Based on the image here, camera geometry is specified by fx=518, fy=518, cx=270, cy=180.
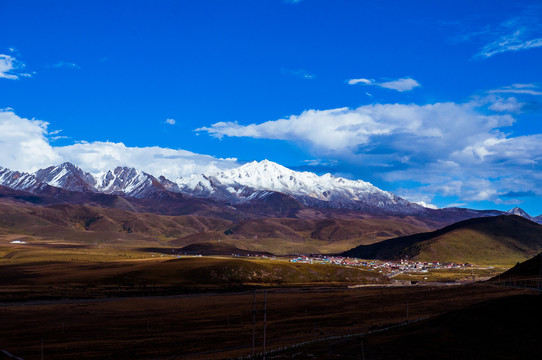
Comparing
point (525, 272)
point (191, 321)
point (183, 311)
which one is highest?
point (525, 272)

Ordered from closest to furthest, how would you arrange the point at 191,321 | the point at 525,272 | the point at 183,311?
the point at 191,321, the point at 183,311, the point at 525,272

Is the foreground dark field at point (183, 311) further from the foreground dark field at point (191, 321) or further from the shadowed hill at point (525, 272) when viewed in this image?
Answer: the shadowed hill at point (525, 272)

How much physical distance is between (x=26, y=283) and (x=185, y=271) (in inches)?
2096

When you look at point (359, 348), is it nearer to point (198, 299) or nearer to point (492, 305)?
point (492, 305)

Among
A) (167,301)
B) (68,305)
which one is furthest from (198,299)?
(68,305)

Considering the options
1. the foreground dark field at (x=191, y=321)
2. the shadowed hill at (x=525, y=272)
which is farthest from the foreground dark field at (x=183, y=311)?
the shadowed hill at (x=525, y=272)

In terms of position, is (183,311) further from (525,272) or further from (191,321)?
(525,272)

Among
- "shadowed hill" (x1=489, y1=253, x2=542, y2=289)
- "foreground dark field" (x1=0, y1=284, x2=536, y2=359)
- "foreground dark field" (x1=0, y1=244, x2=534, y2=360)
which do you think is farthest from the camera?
"shadowed hill" (x1=489, y1=253, x2=542, y2=289)

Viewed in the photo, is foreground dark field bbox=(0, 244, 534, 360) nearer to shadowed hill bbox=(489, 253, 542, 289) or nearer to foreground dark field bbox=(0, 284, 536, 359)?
foreground dark field bbox=(0, 284, 536, 359)

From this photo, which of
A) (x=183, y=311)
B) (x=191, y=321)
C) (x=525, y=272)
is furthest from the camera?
(x=525, y=272)

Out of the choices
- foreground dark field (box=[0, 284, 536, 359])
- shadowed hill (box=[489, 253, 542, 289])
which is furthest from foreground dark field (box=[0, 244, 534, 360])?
shadowed hill (box=[489, 253, 542, 289])

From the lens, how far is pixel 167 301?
426ft

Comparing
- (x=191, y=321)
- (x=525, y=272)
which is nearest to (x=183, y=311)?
(x=191, y=321)

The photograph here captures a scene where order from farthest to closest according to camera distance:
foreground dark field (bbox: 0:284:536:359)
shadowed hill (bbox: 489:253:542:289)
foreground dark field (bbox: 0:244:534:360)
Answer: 1. shadowed hill (bbox: 489:253:542:289)
2. foreground dark field (bbox: 0:244:534:360)
3. foreground dark field (bbox: 0:284:536:359)
